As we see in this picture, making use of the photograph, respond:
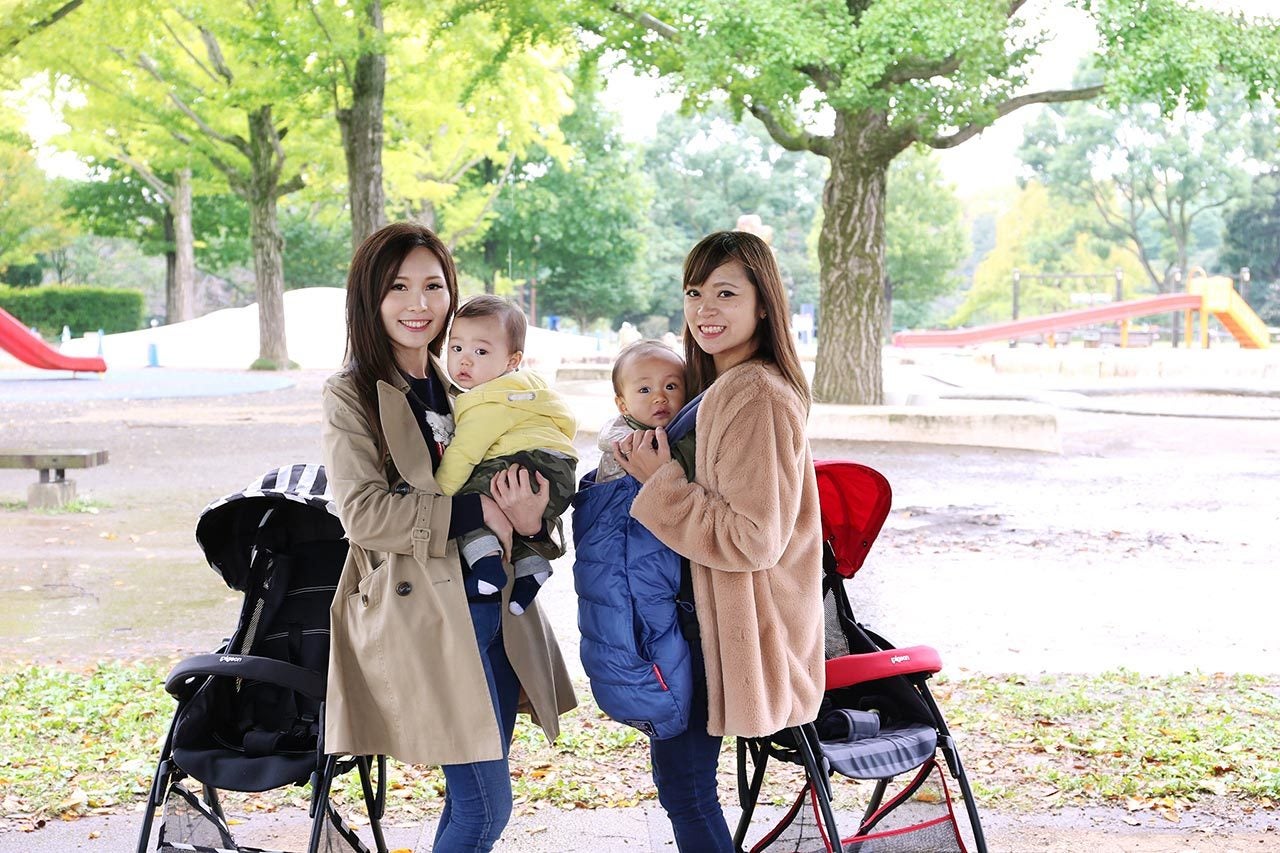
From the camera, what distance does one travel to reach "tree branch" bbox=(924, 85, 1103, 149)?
544 inches

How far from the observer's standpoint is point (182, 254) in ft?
122

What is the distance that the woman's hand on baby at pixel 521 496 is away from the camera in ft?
8.90

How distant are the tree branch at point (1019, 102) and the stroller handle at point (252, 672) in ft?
39.6

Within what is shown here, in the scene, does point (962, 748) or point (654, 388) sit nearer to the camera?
point (654, 388)

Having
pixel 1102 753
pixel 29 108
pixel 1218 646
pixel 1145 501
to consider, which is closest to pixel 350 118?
pixel 1145 501

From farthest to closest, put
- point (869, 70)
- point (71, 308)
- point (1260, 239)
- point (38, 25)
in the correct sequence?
point (1260, 239), point (71, 308), point (38, 25), point (869, 70)

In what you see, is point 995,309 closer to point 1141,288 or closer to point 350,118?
point 1141,288

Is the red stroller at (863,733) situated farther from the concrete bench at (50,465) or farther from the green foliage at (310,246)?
the green foliage at (310,246)

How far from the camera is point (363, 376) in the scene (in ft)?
9.32

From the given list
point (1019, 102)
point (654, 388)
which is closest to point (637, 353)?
point (654, 388)

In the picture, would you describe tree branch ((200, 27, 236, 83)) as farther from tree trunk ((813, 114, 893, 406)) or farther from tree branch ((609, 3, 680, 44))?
tree trunk ((813, 114, 893, 406))

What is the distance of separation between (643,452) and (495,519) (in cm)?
33

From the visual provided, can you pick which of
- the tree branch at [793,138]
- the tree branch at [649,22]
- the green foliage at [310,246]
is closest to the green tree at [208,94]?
the tree branch at [649,22]

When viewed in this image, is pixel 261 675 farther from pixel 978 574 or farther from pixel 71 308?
pixel 71 308
